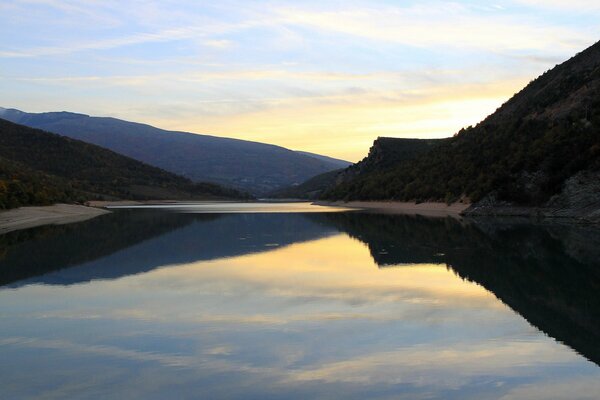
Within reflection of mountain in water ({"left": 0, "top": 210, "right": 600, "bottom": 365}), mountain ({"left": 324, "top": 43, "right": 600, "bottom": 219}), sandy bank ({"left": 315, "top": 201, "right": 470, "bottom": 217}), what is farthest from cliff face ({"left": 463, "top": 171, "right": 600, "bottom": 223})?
sandy bank ({"left": 315, "top": 201, "right": 470, "bottom": 217})

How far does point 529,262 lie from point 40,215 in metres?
58.2

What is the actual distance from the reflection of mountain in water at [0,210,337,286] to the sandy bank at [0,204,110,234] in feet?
25.1

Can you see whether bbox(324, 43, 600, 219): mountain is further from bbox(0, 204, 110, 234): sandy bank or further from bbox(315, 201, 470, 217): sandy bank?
bbox(0, 204, 110, 234): sandy bank

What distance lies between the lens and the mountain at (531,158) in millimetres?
57875

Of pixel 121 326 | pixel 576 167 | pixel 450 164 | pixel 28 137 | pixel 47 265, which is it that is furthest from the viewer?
pixel 28 137

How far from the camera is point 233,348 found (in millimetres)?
12727

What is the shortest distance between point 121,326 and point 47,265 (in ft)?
49.7

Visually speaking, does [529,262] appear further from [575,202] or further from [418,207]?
[418,207]

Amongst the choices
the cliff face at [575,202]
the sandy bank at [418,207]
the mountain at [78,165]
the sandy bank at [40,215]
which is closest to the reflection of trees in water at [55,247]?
the sandy bank at [40,215]

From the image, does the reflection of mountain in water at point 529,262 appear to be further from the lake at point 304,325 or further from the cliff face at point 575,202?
the cliff face at point 575,202

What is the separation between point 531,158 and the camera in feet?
219

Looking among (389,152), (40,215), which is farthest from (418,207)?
(389,152)

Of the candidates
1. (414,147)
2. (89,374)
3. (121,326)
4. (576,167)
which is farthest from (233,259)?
(414,147)

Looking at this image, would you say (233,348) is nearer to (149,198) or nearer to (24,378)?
(24,378)
